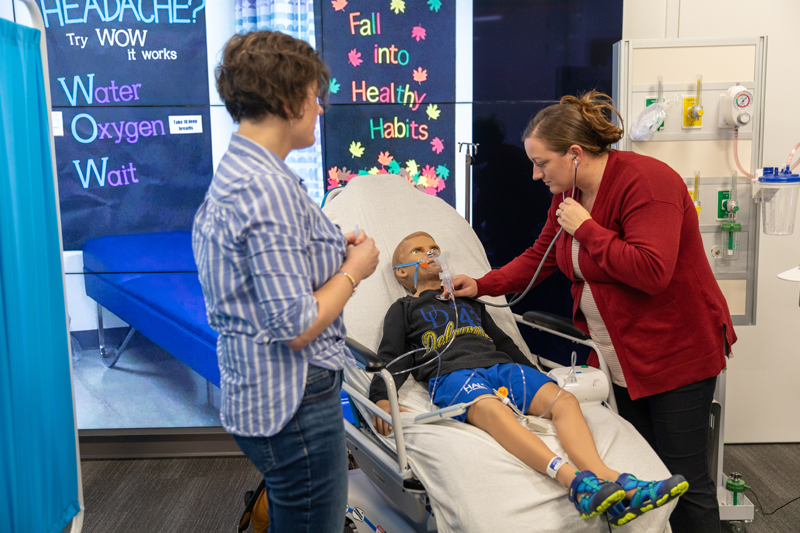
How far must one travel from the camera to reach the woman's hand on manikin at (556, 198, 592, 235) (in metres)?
1.80

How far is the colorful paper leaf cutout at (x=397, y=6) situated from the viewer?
2727mm

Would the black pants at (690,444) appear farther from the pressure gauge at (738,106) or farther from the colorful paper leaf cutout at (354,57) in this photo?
the colorful paper leaf cutout at (354,57)

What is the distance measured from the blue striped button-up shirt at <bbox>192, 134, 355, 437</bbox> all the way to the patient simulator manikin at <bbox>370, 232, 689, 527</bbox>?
2.15 ft

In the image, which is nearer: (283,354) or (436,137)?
(283,354)

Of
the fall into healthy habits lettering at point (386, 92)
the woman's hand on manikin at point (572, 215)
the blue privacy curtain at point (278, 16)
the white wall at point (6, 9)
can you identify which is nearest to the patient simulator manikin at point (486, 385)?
the woman's hand on manikin at point (572, 215)

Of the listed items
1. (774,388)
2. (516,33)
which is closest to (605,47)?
(516,33)

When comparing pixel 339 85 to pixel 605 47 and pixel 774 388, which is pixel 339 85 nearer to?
pixel 605 47

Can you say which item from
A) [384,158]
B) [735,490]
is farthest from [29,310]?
[735,490]

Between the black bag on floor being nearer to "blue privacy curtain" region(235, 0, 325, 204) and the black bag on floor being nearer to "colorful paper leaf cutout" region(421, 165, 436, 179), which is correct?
"colorful paper leaf cutout" region(421, 165, 436, 179)

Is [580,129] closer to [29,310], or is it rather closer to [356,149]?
[356,149]

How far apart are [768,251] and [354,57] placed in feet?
6.87

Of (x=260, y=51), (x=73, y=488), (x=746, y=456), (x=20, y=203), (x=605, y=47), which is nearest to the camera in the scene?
(x=260, y=51)

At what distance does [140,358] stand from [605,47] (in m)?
2.57

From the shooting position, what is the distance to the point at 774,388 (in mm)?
2971
